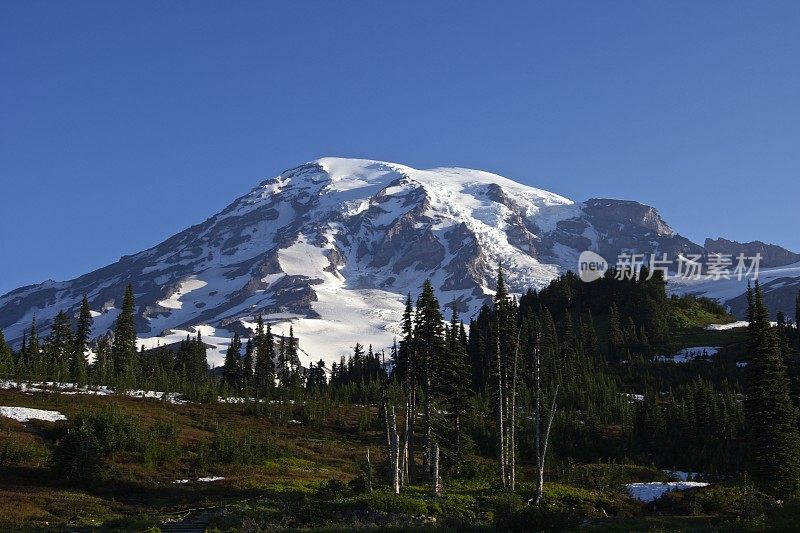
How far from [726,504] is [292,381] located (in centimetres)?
10312

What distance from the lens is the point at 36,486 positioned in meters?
46.1

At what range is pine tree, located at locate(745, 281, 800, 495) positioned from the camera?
57281 mm

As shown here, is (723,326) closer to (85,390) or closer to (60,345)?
(60,345)

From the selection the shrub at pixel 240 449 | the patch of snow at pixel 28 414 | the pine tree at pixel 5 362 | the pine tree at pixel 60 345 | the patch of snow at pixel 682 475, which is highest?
the pine tree at pixel 60 345

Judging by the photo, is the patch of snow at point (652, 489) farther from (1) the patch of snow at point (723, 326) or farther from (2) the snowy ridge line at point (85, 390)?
(1) the patch of snow at point (723, 326)

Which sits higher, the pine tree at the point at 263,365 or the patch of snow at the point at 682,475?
the pine tree at the point at 263,365

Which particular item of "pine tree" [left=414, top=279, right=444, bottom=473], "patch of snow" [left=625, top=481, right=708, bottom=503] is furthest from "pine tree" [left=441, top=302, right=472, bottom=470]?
"patch of snow" [left=625, top=481, right=708, bottom=503]

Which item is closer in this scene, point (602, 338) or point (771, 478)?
point (771, 478)

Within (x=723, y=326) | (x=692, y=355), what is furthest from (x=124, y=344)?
(x=723, y=326)

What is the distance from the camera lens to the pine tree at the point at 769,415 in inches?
2255

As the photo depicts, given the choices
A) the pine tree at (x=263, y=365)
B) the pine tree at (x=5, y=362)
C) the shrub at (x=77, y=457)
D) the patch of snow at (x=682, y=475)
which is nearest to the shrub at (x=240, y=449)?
the shrub at (x=77, y=457)

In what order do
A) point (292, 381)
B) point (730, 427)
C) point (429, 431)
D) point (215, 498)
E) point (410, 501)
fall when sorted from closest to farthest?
point (410, 501) → point (215, 498) → point (429, 431) → point (730, 427) → point (292, 381)

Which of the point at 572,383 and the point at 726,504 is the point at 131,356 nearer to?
the point at 572,383

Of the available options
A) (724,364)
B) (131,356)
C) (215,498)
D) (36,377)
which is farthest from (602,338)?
(215,498)
